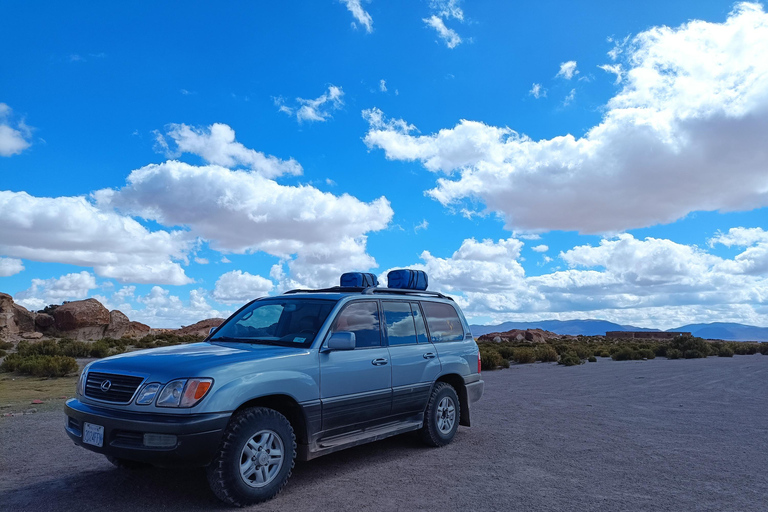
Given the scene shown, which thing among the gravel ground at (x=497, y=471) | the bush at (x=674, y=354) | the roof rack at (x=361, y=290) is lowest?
the gravel ground at (x=497, y=471)

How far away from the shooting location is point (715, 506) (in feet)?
16.1

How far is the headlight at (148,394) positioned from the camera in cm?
462

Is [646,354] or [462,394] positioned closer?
[462,394]

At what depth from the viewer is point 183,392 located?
15.0ft

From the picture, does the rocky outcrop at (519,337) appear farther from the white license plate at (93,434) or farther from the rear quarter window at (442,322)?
the white license plate at (93,434)

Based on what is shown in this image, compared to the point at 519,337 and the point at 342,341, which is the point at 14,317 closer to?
the point at 519,337

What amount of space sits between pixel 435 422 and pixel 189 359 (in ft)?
11.1

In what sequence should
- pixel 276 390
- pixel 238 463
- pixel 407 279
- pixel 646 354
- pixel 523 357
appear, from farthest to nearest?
pixel 646 354 < pixel 523 357 < pixel 407 279 < pixel 276 390 < pixel 238 463

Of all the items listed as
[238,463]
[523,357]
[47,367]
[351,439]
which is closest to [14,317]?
[47,367]

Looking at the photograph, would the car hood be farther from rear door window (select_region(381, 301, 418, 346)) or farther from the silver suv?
rear door window (select_region(381, 301, 418, 346))

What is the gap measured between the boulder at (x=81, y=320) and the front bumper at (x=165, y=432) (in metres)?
42.5

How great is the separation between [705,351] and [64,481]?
34161 millimetres

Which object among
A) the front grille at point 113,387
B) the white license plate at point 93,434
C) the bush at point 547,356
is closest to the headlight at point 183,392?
the front grille at point 113,387

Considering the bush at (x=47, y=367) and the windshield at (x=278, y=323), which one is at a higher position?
the windshield at (x=278, y=323)
